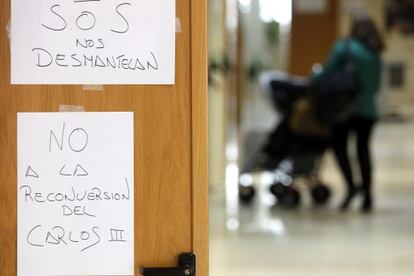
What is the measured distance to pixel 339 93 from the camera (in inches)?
303

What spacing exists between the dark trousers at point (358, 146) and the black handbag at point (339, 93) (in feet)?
0.45

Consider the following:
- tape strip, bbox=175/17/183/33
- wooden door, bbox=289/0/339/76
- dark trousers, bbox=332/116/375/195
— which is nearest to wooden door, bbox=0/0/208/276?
tape strip, bbox=175/17/183/33

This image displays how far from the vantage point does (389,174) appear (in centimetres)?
1108

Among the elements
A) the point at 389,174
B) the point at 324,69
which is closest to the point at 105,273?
the point at 324,69

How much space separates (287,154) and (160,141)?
6.44 metres

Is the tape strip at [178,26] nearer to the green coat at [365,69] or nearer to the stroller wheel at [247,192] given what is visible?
the green coat at [365,69]

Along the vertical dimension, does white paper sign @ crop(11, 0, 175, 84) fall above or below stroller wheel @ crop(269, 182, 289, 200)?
above

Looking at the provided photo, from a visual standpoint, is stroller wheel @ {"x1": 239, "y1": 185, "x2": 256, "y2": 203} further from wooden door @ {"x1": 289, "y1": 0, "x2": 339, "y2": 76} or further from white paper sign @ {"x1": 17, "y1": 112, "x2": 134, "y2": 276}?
wooden door @ {"x1": 289, "y1": 0, "x2": 339, "y2": 76}

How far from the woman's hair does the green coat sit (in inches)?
1.8

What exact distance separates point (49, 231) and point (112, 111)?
0.88 feet

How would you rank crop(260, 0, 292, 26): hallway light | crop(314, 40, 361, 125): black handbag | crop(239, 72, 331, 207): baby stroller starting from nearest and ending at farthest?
1. crop(314, 40, 361, 125): black handbag
2. crop(239, 72, 331, 207): baby stroller
3. crop(260, 0, 292, 26): hallway light

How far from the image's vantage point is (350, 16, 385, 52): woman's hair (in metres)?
7.81

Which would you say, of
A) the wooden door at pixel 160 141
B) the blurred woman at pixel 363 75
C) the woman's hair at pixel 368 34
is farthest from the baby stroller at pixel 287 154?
the wooden door at pixel 160 141

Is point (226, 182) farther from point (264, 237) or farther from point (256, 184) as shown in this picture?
point (264, 237)
